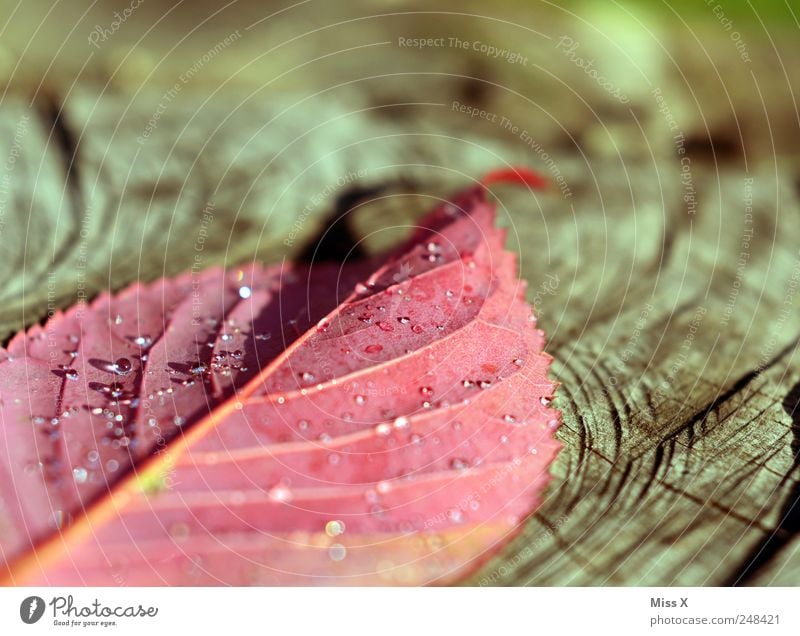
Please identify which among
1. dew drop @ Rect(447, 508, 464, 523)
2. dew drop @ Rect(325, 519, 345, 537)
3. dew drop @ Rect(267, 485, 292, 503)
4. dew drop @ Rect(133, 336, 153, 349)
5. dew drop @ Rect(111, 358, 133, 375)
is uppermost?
dew drop @ Rect(133, 336, 153, 349)

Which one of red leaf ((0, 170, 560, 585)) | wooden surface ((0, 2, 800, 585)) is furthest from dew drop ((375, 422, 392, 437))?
wooden surface ((0, 2, 800, 585))

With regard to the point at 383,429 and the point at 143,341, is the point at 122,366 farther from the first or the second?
the point at 383,429

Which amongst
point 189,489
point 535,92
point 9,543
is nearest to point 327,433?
point 189,489

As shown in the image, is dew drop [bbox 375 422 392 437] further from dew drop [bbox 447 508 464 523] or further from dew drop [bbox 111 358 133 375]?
dew drop [bbox 111 358 133 375]
